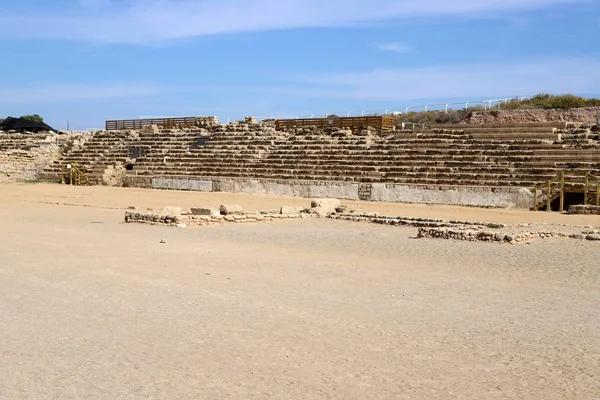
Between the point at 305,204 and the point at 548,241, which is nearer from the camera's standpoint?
the point at 548,241

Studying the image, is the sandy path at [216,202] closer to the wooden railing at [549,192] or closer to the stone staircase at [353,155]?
the wooden railing at [549,192]

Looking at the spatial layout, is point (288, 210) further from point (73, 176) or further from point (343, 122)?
point (73, 176)

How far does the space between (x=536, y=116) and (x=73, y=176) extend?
27.5 metres

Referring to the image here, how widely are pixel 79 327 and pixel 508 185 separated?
72.4 feet

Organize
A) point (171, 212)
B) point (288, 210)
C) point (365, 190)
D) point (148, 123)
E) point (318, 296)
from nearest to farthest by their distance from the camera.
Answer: point (318, 296), point (171, 212), point (288, 210), point (365, 190), point (148, 123)

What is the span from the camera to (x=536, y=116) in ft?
128

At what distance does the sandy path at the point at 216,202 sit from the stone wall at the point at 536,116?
47.5ft

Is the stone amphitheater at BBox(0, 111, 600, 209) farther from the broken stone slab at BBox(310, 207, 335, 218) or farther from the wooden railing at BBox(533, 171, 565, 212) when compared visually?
the broken stone slab at BBox(310, 207, 335, 218)

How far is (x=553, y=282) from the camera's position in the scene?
10758mm

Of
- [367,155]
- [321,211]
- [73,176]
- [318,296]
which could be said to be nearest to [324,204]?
[321,211]

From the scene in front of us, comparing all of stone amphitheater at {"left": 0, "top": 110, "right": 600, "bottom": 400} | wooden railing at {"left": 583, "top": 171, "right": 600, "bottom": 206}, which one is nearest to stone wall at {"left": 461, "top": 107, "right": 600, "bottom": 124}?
stone amphitheater at {"left": 0, "top": 110, "right": 600, "bottom": 400}

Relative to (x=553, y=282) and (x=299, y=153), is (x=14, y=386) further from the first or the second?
(x=299, y=153)

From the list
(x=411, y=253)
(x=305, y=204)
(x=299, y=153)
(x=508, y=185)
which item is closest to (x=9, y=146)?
(x=299, y=153)

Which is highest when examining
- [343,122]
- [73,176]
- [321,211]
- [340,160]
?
[343,122]
